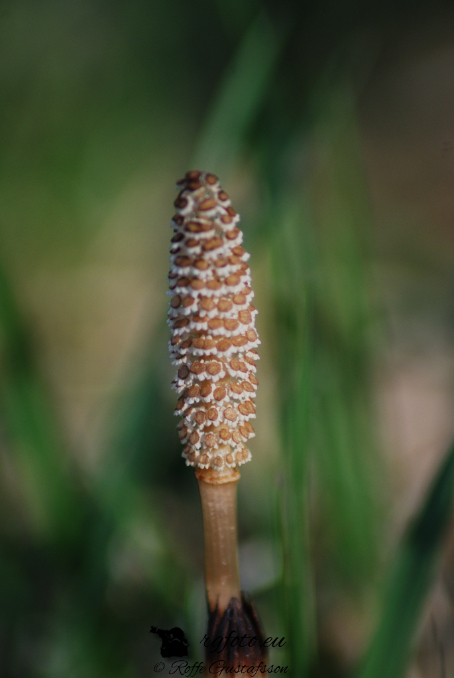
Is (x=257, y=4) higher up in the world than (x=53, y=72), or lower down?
lower down

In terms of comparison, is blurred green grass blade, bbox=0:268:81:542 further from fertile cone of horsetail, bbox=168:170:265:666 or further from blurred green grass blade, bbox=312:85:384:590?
blurred green grass blade, bbox=312:85:384:590

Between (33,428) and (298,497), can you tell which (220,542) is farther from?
(33,428)

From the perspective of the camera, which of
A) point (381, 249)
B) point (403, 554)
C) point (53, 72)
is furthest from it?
point (53, 72)

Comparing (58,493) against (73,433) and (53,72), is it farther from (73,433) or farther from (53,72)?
(53,72)

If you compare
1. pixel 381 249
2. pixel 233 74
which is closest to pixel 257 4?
pixel 233 74

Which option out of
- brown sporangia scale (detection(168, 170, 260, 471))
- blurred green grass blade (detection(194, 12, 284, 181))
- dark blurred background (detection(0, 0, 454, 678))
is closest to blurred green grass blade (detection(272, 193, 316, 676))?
dark blurred background (detection(0, 0, 454, 678))

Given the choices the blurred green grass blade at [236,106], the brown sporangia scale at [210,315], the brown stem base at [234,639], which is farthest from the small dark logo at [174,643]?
the blurred green grass blade at [236,106]
